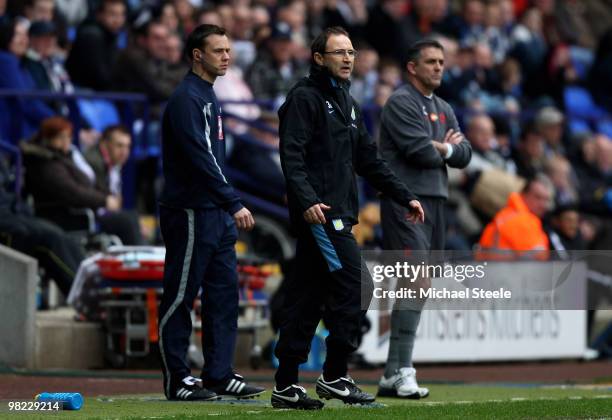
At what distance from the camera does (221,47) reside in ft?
30.8

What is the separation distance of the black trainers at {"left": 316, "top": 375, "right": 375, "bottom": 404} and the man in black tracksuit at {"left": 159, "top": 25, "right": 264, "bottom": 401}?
506 mm

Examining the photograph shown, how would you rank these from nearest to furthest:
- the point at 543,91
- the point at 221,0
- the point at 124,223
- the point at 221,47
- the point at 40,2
→ the point at 221,47
the point at 124,223
the point at 40,2
the point at 221,0
the point at 543,91

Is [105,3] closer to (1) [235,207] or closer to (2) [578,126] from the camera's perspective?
(2) [578,126]

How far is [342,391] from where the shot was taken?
9.08 meters

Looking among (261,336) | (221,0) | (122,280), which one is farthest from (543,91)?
(122,280)

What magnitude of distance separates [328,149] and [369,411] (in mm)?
1507

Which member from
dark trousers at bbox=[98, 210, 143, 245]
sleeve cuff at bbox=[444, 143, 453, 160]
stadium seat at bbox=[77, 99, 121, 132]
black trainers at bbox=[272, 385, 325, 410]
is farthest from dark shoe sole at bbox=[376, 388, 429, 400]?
stadium seat at bbox=[77, 99, 121, 132]

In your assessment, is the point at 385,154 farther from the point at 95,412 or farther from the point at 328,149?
the point at 95,412

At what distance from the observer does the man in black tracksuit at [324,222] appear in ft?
28.9

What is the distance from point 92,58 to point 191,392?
298 inches

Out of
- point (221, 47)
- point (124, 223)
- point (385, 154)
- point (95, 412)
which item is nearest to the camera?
point (95, 412)

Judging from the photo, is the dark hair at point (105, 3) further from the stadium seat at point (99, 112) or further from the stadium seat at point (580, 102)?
the stadium seat at point (580, 102)

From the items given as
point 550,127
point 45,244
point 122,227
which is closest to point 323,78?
point 45,244

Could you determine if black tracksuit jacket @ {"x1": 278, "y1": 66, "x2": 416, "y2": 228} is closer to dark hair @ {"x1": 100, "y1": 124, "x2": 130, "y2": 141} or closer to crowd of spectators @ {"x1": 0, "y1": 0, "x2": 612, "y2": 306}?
dark hair @ {"x1": 100, "y1": 124, "x2": 130, "y2": 141}
